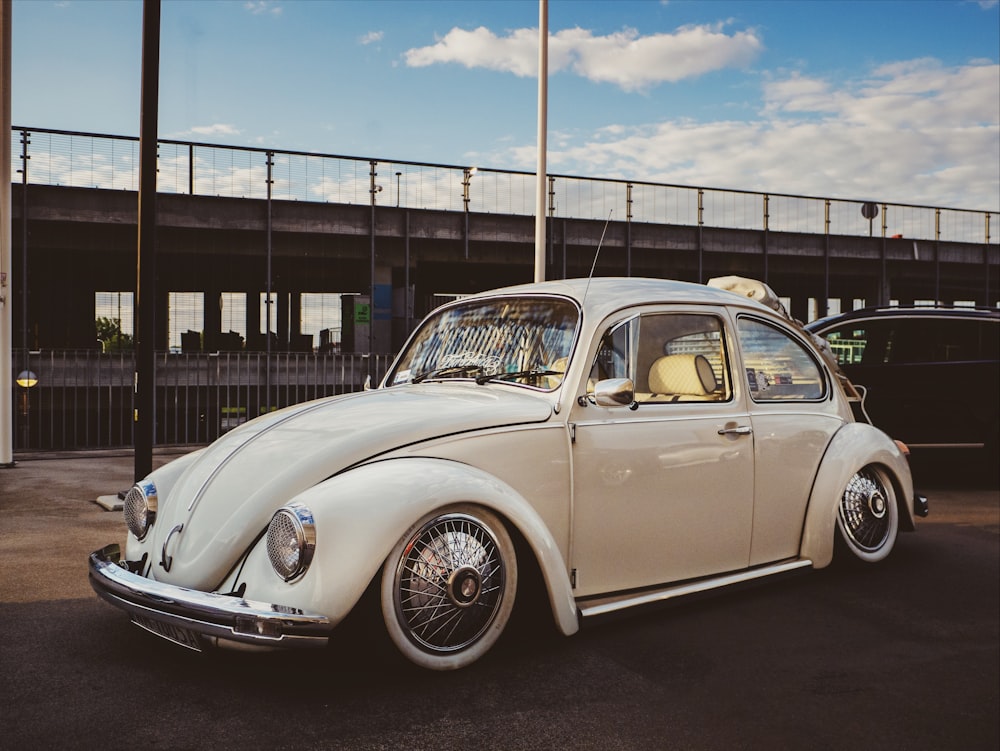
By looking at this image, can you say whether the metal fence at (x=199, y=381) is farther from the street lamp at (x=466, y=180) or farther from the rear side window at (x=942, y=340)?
the rear side window at (x=942, y=340)

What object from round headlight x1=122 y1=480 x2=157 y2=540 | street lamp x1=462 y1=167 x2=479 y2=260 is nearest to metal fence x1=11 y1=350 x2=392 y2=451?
street lamp x1=462 y1=167 x2=479 y2=260

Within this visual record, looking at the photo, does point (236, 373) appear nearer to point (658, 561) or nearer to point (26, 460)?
point (26, 460)

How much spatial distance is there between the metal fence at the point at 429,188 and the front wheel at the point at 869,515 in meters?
10.2

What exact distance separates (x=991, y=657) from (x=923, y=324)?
5.84 m

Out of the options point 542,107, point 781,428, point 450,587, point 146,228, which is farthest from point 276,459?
point 542,107

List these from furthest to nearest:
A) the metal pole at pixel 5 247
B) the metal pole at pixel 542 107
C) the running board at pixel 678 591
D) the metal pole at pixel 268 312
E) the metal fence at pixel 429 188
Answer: the metal fence at pixel 429 188 → the metal pole at pixel 268 312 → the metal pole at pixel 542 107 → the metal pole at pixel 5 247 → the running board at pixel 678 591

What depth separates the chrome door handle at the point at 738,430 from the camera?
14.8ft

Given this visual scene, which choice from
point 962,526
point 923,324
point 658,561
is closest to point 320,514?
point 658,561

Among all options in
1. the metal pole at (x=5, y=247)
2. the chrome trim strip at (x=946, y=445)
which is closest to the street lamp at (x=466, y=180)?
the metal pole at (x=5, y=247)

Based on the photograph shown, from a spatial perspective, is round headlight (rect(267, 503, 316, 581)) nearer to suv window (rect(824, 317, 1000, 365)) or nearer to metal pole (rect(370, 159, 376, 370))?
suv window (rect(824, 317, 1000, 365))

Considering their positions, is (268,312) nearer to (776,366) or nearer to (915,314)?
(915,314)

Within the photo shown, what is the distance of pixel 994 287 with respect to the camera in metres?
31.8

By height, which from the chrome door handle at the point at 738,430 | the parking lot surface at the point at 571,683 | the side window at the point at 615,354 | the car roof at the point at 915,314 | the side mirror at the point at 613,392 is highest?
the car roof at the point at 915,314

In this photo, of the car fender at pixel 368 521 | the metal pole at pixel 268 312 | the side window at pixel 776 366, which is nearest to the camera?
the car fender at pixel 368 521
